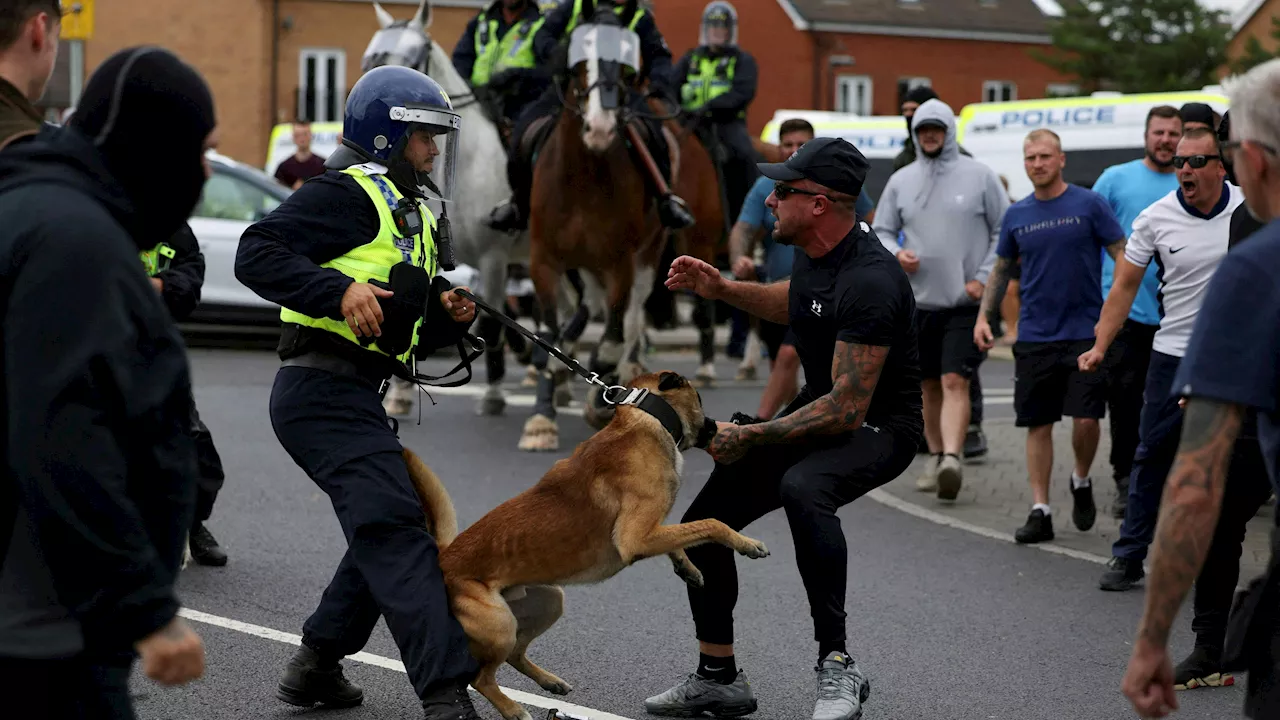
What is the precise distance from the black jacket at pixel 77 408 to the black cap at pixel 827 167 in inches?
114

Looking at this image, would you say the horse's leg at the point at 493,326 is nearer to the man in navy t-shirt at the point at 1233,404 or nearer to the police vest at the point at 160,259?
the police vest at the point at 160,259

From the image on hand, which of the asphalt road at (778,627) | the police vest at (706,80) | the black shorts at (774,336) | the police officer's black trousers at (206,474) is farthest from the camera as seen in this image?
the police vest at (706,80)

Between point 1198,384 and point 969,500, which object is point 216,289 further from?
point 1198,384

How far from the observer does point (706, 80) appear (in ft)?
46.0

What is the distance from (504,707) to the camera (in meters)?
4.82

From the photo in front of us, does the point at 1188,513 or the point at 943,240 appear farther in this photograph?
the point at 943,240

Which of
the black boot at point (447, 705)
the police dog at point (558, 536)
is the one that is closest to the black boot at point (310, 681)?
the police dog at point (558, 536)

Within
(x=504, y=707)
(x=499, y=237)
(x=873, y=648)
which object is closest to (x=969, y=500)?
(x=873, y=648)

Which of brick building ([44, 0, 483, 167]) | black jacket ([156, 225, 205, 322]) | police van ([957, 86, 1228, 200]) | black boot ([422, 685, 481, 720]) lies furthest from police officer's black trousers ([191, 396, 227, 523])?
brick building ([44, 0, 483, 167])

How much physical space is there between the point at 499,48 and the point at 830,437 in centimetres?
841

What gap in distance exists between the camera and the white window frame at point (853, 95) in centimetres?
5100

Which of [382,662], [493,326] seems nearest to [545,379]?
[493,326]

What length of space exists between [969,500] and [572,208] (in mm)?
3545

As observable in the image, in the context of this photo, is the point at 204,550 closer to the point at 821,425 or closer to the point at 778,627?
the point at 778,627
